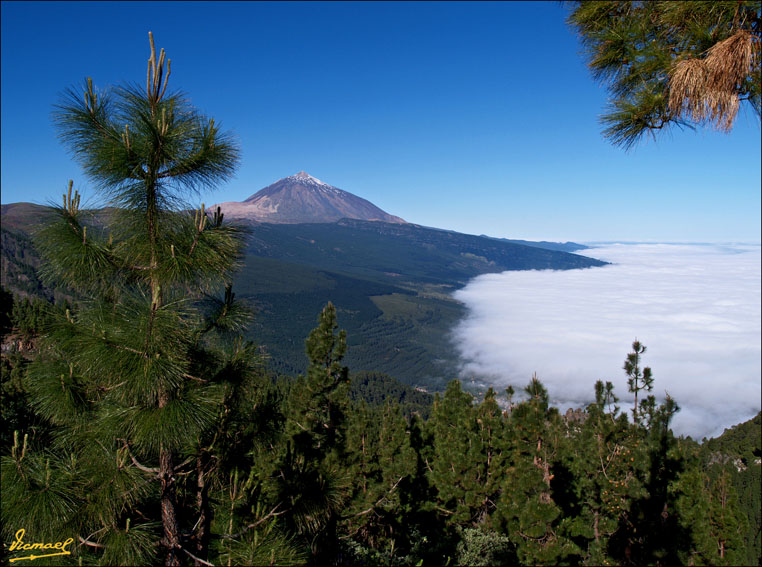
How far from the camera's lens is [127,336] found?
10.1 feet

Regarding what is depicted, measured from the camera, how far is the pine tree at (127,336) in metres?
3.12

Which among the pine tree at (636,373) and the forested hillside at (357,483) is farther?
the pine tree at (636,373)

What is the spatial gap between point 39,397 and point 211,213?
6.91 feet

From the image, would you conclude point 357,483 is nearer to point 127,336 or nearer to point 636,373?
point 636,373

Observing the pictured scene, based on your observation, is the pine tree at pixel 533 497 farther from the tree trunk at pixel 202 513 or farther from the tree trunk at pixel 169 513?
the tree trunk at pixel 169 513

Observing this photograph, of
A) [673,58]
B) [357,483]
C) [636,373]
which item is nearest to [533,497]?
[636,373]

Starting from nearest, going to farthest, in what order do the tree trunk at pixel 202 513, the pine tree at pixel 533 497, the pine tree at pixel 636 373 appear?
the tree trunk at pixel 202 513
the pine tree at pixel 533 497
the pine tree at pixel 636 373

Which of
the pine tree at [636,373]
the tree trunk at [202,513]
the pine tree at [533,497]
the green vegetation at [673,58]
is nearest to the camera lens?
the green vegetation at [673,58]

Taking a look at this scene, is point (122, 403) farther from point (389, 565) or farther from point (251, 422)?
point (389, 565)

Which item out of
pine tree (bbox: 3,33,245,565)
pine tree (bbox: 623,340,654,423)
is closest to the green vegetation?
pine tree (bbox: 3,33,245,565)

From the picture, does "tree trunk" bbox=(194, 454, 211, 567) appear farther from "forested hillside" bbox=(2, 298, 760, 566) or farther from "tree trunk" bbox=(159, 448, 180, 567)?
"tree trunk" bbox=(159, 448, 180, 567)

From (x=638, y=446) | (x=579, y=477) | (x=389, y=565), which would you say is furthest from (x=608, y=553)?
(x=389, y=565)

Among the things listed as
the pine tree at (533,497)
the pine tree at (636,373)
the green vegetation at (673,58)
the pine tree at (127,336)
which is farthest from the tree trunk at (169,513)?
the pine tree at (636,373)

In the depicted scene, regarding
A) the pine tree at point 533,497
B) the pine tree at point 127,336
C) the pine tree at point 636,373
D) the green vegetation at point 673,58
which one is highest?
the green vegetation at point 673,58
